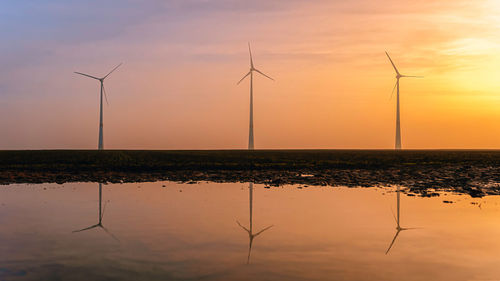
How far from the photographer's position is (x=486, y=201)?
31.6m

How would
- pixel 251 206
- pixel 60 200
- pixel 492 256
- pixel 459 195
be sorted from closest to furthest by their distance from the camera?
1. pixel 492 256
2. pixel 251 206
3. pixel 60 200
4. pixel 459 195

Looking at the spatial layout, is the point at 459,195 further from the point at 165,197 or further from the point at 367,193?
the point at 165,197

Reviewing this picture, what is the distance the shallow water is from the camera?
14594mm

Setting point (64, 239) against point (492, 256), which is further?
point (64, 239)

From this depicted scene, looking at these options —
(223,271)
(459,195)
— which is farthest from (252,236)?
(459,195)

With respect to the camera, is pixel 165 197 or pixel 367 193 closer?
pixel 165 197

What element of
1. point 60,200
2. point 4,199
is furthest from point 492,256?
point 4,199

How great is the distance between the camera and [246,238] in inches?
766

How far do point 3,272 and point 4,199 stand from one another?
61.9 feet

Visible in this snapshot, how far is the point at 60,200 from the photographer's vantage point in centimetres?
3153

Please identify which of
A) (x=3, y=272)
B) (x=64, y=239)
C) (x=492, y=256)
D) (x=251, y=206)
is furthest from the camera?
(x=251, y=206)

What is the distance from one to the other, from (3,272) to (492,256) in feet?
42.8

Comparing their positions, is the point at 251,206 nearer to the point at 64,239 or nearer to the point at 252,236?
the point at 252,236

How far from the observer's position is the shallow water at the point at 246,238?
575 inches
